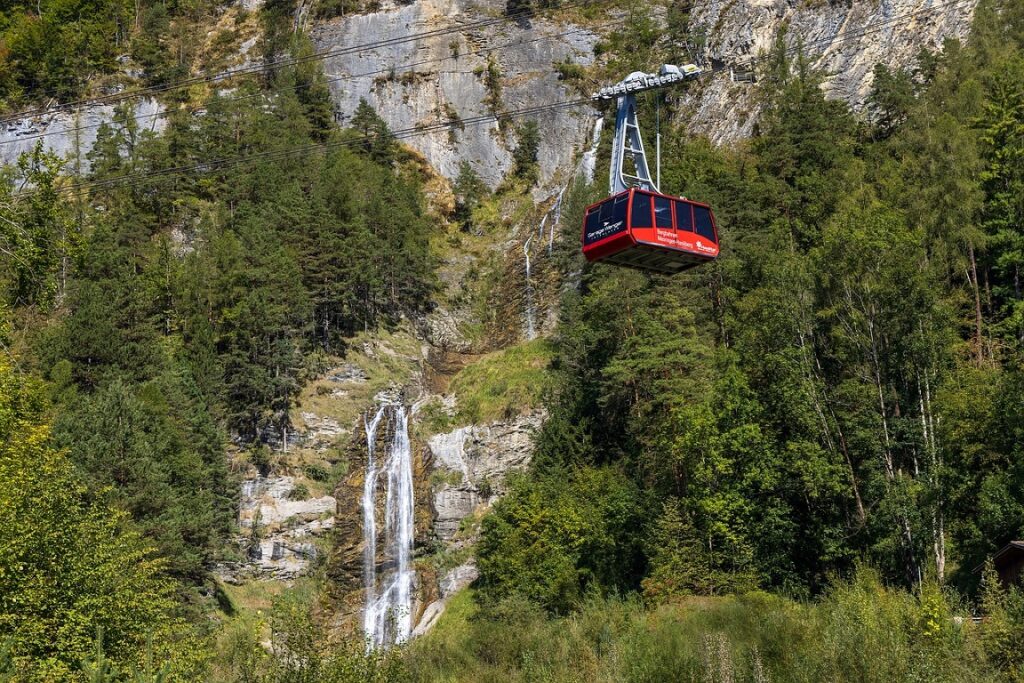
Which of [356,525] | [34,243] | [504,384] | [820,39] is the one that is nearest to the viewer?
[34,243]

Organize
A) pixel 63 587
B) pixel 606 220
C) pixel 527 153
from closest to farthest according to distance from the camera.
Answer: pixel 63 587 → pixel 606 220 → pixel 527 153

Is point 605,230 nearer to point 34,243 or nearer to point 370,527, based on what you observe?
point 34,243

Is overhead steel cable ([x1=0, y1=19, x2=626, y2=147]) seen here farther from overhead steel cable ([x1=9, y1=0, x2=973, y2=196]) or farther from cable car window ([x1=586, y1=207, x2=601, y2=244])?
cable car window ([x1=586, y1=207, x2=601, y2=244])

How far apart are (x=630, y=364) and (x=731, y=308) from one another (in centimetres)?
643

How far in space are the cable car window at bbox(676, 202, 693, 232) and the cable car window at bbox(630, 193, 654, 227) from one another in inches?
41.3

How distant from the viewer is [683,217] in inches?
1131

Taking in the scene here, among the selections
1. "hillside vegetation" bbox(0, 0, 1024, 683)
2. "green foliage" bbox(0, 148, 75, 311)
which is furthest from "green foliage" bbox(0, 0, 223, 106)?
"green foliage" bbox(0, 148, 75, 311)

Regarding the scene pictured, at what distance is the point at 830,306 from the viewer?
1601 inches

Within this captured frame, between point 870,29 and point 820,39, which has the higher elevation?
point 820,39

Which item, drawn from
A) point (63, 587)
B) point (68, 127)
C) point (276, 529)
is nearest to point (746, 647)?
point (63, 587)

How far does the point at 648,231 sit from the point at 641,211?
602 mm

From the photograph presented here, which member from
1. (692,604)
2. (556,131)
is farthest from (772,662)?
(556,131)

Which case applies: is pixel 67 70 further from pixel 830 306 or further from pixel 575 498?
pixel 830 306

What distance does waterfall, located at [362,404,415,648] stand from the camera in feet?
156
